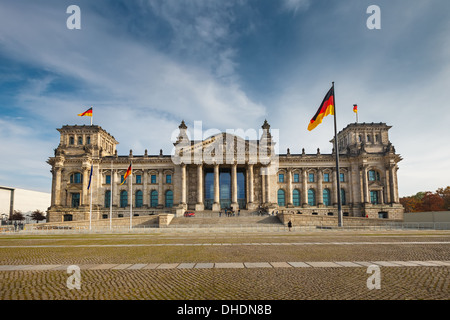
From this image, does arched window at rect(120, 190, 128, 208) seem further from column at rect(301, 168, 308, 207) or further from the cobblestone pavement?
the cobblestone pavement

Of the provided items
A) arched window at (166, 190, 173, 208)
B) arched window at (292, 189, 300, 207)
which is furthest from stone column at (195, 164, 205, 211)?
arched window at (292, 189, 300, 207)

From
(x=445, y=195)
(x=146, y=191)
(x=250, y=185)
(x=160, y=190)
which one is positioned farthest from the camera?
(x=445, y=195)

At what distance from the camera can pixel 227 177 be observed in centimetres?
7419

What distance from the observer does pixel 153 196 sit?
2896 inches

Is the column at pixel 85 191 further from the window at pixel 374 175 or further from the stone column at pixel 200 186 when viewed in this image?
the window at pixel 374 175

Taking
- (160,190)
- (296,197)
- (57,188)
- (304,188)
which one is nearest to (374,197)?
(304,188)

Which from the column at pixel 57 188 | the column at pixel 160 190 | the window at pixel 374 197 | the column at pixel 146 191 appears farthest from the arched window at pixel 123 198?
the window at pixel 374 197

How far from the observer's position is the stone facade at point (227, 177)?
68.0 metres

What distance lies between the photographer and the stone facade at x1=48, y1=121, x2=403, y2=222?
223ft

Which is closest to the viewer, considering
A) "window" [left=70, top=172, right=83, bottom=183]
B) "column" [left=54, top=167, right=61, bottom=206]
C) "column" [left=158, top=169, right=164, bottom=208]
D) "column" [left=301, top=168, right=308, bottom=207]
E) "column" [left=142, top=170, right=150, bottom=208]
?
"column" [left=54, top=167, right=61, bottom=206]

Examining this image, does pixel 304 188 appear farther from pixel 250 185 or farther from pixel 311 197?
pixel 250 185

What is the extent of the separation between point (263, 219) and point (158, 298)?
160 ft

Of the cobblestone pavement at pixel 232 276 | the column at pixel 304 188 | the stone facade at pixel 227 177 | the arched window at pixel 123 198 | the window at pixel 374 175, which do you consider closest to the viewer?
the cobblestone pavement at pixel 232 276
